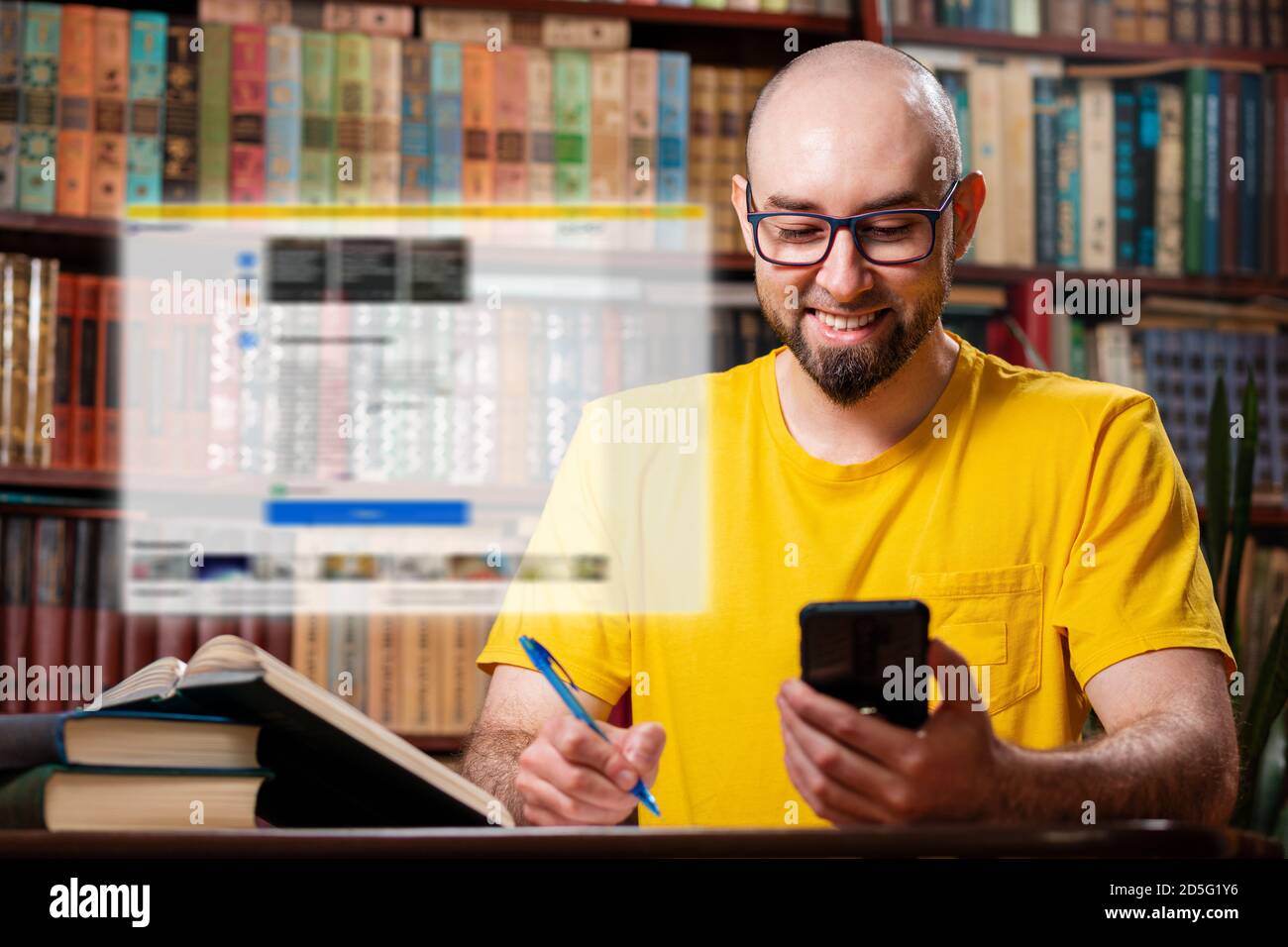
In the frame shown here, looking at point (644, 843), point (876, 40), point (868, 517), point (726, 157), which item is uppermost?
point (876, 40)

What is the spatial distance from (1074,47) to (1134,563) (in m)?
1.19

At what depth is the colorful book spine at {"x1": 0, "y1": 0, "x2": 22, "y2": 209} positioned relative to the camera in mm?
1812

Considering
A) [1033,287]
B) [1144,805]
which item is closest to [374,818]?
[1144,805]

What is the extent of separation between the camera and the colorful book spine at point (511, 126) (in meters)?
1.93

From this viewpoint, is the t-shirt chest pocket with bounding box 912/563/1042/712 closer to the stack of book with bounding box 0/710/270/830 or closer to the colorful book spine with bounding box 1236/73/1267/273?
the stack of book with bounding box 0/710/270/830

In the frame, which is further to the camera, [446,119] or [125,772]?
[446,119]

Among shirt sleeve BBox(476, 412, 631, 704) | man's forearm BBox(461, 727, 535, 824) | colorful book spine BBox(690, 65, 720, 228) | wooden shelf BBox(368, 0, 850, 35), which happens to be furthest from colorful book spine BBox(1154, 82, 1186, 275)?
man's forearm BBox(461, 727, 535, 824)

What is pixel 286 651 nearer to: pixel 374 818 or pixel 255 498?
pixel 255 498

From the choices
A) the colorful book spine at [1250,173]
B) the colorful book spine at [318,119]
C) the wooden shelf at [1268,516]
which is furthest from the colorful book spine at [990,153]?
the colorful book spine at [318,119]

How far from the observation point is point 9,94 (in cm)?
183

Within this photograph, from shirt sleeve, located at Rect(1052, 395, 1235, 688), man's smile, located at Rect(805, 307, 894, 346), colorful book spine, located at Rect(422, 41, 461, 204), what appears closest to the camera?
shirt sleeve, located at Rect(1052, 395, 1235, 688)

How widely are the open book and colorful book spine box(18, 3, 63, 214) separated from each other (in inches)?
52.3

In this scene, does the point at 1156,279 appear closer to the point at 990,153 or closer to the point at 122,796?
the point at 990,153

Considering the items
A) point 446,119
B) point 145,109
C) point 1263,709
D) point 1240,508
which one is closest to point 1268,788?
point 1263,709
